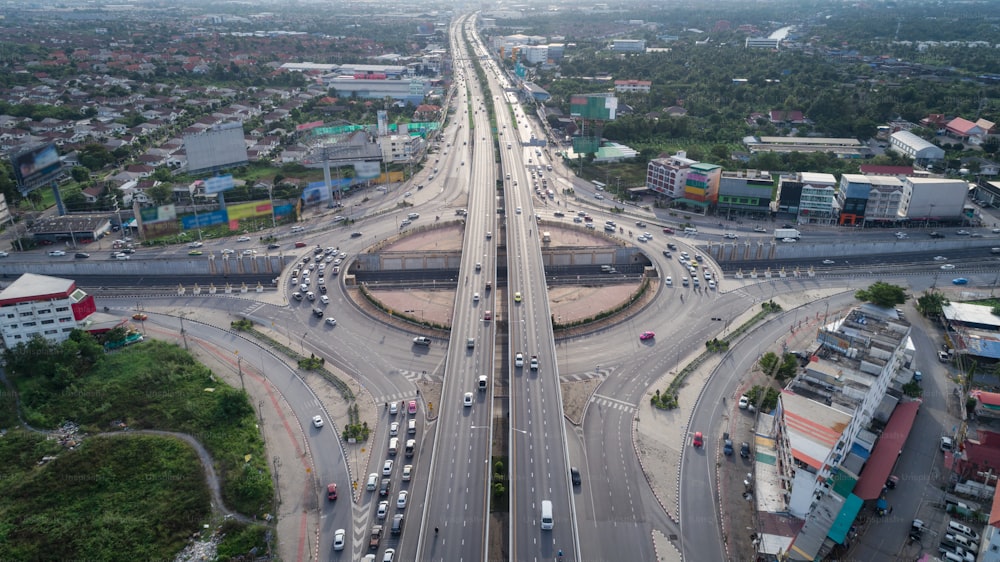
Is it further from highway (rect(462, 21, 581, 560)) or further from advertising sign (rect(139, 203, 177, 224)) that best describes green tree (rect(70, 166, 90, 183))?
highway (rect(462, 21, 581, 560))

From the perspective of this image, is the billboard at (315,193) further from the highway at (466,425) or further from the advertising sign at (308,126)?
the advertising sign at (308,126)

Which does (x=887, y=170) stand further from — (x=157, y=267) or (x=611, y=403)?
(x=157, y=267)

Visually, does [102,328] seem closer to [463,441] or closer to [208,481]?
→ [208,481]

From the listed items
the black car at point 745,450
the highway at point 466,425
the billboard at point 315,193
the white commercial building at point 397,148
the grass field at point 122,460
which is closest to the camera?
the highway at point 466,425

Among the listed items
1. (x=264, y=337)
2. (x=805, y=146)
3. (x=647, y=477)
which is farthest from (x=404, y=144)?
(x=647, y=477)

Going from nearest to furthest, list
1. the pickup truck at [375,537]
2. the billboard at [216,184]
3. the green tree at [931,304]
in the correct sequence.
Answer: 1. the pickup truck at [375,537]
2. the green tree at [931,304]
3. the billboard at [216,184]

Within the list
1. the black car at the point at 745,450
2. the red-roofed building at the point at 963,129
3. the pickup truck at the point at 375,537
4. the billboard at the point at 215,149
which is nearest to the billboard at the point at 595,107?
the red-roofed building at the point at 963,129

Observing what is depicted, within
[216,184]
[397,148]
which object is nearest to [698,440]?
[216,184]
